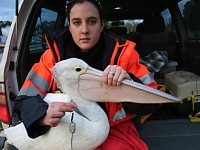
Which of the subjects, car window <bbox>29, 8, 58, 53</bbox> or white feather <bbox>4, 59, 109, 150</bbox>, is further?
car window <bbox>29, 8, 58, 53</bbox>

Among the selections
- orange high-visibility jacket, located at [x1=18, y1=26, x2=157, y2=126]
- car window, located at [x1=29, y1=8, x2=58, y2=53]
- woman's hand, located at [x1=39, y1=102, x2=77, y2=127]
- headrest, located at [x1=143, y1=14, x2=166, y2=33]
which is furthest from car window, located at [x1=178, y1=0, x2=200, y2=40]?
woman's hand, located at [x1=39, y1=102, x2=77, y2=127]

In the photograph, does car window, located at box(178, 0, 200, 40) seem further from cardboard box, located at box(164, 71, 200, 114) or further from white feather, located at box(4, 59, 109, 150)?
white feather, located at box(4, 59, 109, 150)

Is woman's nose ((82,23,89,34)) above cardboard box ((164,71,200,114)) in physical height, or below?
above

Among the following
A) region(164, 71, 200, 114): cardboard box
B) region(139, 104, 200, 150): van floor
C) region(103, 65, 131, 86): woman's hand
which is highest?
region(103, 65, 131, 86): woman's hand

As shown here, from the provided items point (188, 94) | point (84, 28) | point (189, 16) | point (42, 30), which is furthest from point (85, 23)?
point (189, 16)

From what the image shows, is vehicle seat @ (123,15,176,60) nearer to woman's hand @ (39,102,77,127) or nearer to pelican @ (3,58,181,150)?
pelican @ (3,58,181,150)

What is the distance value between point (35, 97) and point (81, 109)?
0.30 m

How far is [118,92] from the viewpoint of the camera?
1.16 m

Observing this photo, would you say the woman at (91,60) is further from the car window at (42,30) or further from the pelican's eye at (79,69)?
the car window at (42,30)

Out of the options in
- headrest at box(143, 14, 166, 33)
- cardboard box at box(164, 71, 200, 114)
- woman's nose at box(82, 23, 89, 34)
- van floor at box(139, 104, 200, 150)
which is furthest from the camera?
headrest at box(143, 14, 166, 33)

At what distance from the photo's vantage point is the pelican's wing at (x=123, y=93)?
1083mm

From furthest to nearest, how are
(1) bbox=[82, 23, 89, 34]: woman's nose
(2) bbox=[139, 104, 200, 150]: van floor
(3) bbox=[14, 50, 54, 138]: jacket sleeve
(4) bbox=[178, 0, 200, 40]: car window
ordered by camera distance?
1. (4) bbox=[178, 0, 200, 40]: car window
2. (2) bbox=[139, 104, 200, 150]: van floor
3. (1) bbox=[82, 23, 89, 34]: woman's nose
4. (3) bbox=[14, 50, 54, 138]: jacket sleeve

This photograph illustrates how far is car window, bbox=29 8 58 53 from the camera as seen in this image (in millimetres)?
2882

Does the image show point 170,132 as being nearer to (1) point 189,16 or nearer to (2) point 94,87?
(2) point 94,87
